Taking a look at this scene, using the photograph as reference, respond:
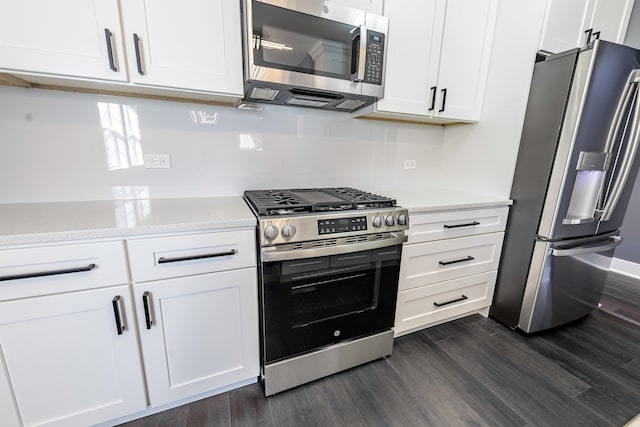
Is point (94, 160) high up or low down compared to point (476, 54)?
down

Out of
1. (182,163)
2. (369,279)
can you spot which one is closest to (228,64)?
(182,163)

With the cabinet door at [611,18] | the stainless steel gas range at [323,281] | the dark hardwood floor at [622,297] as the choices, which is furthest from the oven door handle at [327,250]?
the dark hardwood floor at [622,297]

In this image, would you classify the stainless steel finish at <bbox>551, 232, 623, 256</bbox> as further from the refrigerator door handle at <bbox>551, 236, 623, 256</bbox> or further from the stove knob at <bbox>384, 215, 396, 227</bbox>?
the stove knob at <bbox>384, 215, 396, 227</bbox>

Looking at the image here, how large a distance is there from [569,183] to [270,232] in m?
1.77

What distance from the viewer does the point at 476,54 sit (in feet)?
6.09

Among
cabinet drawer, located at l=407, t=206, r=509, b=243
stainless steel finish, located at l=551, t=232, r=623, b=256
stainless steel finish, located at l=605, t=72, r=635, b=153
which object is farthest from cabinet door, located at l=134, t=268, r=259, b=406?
stainless steel finish, located at l=605, t=72, r=635, b=153

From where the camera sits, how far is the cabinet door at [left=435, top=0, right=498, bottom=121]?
173cm

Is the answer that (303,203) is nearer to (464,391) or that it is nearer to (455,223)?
(455,223)

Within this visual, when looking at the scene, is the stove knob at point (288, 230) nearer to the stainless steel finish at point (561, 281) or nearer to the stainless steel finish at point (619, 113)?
the stainless steel finish at point (561, 281)

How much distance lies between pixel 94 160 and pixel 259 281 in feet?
3.63

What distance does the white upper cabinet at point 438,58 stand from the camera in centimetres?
161

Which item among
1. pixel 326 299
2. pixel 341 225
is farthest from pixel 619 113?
pixel 326 299

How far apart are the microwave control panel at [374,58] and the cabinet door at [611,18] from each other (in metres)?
1.56

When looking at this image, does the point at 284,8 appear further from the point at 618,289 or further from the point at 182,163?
the point at 618,289
